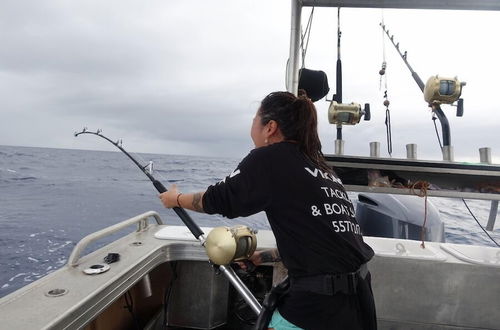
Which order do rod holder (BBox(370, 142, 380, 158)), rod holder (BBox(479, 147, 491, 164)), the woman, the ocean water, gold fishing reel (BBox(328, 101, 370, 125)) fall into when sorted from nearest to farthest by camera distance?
the woman < rod holder (BBox(479, 147, 491, 164)) < rod holder (BBox(370, 142, 380, 158)) < gold fishing reel (BBox(328, 101, 370, 125)) < the ocean water

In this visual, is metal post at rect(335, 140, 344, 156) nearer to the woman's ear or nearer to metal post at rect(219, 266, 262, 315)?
the woman's ear

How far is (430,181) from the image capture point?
90.3 inches

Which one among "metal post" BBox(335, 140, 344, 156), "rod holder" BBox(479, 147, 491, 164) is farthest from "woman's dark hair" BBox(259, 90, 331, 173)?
"rod holder" BBox(479, 147, 491, 164)

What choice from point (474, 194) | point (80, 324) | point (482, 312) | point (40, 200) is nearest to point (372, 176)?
point (474, 194)

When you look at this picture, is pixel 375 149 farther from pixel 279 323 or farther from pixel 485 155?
pixel 279 323

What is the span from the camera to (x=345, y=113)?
2428 mm

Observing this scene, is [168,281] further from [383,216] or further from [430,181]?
[383,216]

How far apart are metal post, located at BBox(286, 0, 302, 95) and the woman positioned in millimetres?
1277

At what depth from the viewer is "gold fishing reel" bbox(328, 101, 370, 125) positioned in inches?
95.0

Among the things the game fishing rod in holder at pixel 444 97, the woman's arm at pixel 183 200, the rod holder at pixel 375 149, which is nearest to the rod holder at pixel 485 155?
the game fishing rod in holder at pixel 444 97

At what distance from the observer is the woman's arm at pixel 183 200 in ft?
4.34

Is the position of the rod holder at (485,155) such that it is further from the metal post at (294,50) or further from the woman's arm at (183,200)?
the woman's arm at (183,200)

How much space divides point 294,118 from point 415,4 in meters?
1.66

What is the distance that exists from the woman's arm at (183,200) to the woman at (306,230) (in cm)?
6
